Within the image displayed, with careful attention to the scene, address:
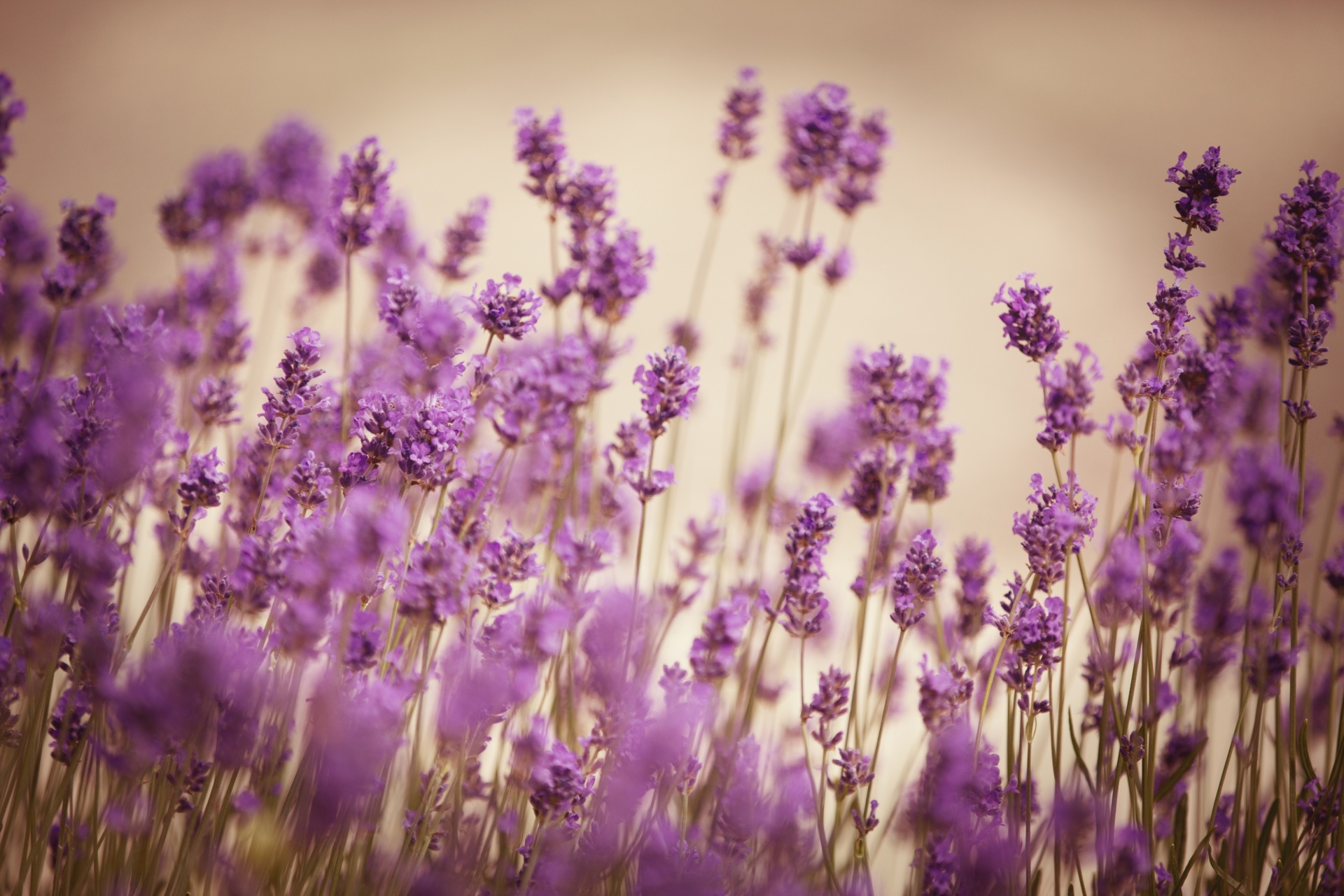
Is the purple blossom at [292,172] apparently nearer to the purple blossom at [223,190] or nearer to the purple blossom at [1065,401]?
the purple blossom at [223,190]

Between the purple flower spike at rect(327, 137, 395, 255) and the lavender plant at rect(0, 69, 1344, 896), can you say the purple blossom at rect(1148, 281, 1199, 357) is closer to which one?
the lavender plant at rect(0, 69, 1344, 896)

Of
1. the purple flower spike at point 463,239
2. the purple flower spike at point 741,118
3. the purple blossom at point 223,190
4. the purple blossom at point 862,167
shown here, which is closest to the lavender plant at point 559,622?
the purple flower spike at point 463,239

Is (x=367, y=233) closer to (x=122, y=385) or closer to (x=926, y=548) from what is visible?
(x=122, y=385)

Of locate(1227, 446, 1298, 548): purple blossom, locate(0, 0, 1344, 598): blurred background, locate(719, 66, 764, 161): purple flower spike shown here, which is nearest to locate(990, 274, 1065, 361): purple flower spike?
locate(1227, 446, 1298, 548): purple blossom

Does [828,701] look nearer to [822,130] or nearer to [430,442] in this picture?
[430,442]

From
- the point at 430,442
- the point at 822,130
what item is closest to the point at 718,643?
the point at 430,442

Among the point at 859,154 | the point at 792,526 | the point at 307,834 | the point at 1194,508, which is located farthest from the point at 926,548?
the point at 859,154

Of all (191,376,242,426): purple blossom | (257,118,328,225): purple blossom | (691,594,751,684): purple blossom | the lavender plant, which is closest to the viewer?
the lavender plant
